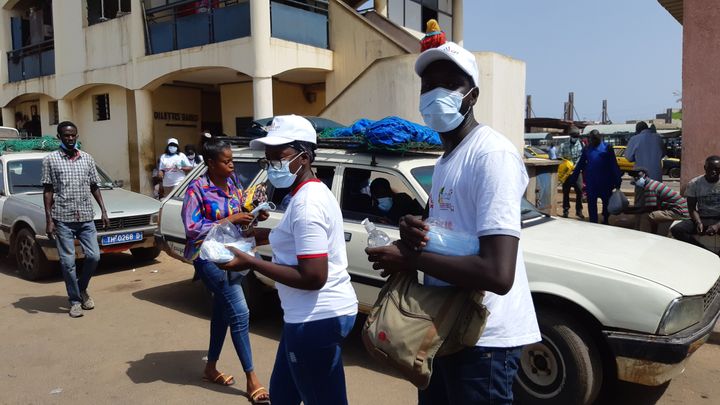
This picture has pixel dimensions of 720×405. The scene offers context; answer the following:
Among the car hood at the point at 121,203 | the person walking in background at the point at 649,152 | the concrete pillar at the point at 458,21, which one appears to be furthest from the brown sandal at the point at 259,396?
the concrete pillar at the point at 458,21

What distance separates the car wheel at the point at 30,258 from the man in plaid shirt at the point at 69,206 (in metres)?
1.48

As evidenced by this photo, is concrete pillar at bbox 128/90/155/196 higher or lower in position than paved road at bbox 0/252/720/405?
higher

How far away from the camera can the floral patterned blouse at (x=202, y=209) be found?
11.7 feet

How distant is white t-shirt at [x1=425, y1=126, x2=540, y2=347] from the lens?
1.52 metres

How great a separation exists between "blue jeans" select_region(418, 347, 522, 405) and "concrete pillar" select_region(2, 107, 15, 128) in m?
22.2

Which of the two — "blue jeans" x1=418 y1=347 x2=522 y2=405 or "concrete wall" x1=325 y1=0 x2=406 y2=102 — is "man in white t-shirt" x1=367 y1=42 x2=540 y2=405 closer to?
"blue jeans" x1=418 y1=347 x2=522 y2=405

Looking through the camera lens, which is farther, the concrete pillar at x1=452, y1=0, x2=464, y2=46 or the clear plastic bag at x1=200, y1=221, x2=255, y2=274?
the concrete pillar at x1=452, y1=0, x2=464, y2=46

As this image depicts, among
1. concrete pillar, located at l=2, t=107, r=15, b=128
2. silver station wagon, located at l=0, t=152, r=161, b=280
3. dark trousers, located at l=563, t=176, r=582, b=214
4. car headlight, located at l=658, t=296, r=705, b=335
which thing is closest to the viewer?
car headlight, located at l=658, t=296, r=705, b=335

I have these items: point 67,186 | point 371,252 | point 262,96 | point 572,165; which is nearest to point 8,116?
point 262,96

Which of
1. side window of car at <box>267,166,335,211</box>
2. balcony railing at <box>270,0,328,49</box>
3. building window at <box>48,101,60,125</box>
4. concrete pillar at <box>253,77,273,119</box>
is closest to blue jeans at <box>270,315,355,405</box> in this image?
side window of car at <box>267,166,335,211</box>

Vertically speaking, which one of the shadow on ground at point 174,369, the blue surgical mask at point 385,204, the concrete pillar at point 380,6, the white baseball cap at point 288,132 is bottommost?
the shadow on ground at point 174,369

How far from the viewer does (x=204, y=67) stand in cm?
1266

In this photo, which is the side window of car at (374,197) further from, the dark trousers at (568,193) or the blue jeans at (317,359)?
the dark trousers at (568,193)

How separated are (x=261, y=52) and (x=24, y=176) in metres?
5.36
